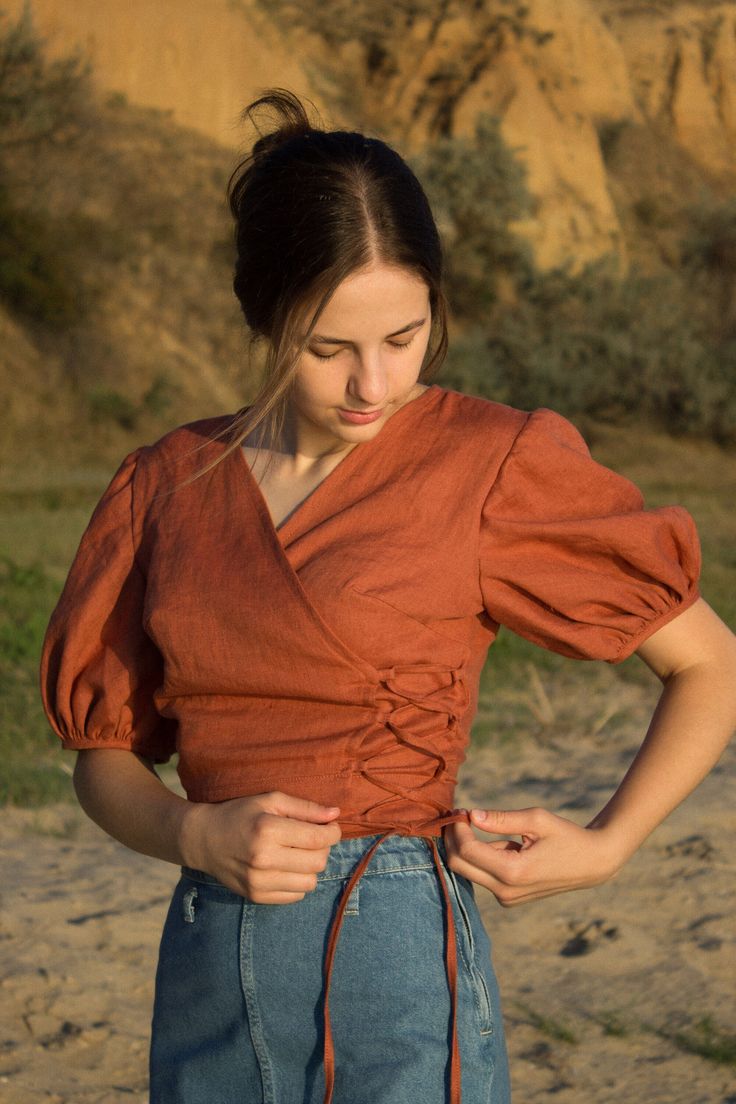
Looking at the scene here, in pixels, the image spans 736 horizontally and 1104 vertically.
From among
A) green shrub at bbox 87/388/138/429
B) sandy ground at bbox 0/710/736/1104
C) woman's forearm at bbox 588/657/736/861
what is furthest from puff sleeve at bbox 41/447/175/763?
green shrub at bbox 87/388/138/429

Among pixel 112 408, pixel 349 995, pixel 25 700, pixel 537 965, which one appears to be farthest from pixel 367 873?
pixel 112 408

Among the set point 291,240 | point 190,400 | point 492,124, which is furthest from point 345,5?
point 291,240

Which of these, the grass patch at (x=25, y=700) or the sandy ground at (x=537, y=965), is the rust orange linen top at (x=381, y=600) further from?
the grass patch at (x=25, y=700)

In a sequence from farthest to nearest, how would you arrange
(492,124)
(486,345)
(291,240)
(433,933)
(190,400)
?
(492,124), (486,345), (190,400), (291,240), (433,933)

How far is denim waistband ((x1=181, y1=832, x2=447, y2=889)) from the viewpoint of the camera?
1.41 meters

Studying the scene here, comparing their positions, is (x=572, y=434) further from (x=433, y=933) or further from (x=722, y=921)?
(x=722, y=921)

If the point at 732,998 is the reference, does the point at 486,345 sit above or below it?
above

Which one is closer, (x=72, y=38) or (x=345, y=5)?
(x=72, y=38)

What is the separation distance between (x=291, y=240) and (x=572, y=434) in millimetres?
399

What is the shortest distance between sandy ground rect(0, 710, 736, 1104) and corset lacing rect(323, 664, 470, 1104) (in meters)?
1.93

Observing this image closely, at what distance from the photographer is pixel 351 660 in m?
1.42

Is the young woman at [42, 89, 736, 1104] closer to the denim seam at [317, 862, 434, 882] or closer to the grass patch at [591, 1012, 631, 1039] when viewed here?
the denim seam at [317, 862, 434, 882]

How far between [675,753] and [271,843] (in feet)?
1.53

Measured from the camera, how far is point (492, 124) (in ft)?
75.7
